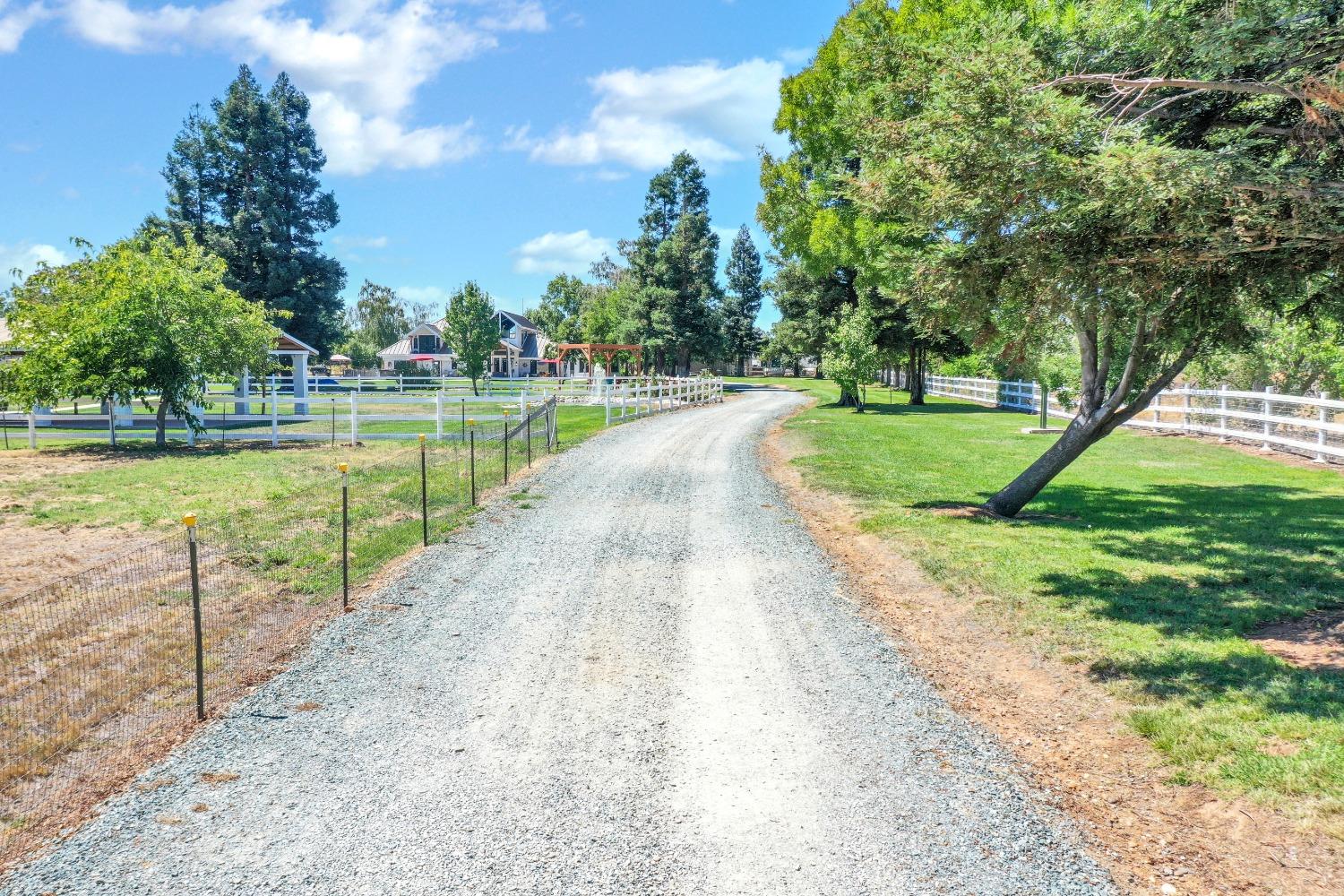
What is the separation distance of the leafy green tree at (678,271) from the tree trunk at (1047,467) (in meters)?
50.9

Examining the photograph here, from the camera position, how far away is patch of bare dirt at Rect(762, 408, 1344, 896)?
4.05m

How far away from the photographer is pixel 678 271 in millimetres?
63062

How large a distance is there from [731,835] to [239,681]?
4.21 metres

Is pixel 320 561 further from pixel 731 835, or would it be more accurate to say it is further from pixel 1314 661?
pixel 1314 661

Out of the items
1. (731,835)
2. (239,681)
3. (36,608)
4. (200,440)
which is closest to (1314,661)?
(731,835)

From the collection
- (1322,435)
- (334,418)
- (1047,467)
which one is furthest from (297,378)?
(1322,435)

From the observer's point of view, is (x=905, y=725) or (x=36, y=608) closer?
(x=905, y=725)

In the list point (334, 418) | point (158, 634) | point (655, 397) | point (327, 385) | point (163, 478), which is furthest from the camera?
point (327, 385)

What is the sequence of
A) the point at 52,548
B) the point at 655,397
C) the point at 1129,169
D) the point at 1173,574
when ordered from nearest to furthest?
the point at 1129,169, the point at 1173,574, the point at 52,548, the point at 655,397

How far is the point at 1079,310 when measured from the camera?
28.2 feet

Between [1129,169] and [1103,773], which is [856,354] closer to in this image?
[1129,169]

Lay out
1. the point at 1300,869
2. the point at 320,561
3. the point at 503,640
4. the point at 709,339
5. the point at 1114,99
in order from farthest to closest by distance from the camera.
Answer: the point at 709,339 < the point at 320,561 < the point at 1114,99 < the point at 503,640 < the point at 1300,869

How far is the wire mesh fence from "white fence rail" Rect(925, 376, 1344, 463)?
56.1 ft

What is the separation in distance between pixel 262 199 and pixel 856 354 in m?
46.7
